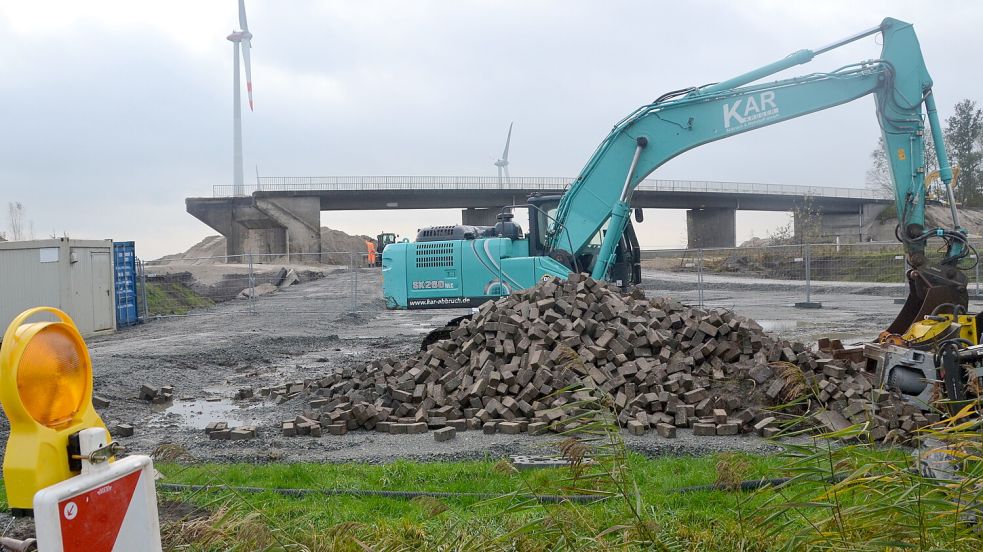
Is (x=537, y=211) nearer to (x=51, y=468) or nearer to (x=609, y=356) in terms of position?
(x=609, y=356)

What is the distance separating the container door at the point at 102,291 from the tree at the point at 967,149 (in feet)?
196

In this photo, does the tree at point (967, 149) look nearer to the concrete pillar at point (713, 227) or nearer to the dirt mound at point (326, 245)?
the concrete pillar at point (713, 227)

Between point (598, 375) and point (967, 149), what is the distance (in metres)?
65.3

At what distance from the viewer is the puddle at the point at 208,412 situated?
Answer: 9344 mm

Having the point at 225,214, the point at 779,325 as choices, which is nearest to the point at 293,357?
the point at 779,325

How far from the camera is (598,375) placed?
8273mm

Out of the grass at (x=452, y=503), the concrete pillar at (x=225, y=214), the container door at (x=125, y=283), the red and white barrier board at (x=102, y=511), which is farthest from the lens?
the concrete pillar at (x=225, y=214)

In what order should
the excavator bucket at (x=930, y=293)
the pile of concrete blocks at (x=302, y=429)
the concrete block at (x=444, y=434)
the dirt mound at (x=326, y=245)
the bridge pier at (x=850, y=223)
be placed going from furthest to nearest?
the dirt mound at (x=326, y=245)
the bridge pier at (x=850, y=223)
the excavator bucket at (x=930, y=293)
the pile of concrete blocks at (x=302, y=429)
the concrete block at (x=444, y=434)

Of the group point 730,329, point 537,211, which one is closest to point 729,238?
point 537,211

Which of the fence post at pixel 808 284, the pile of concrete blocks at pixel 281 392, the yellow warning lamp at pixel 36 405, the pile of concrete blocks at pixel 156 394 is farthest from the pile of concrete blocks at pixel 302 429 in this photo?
the fence post at pixel 808 284

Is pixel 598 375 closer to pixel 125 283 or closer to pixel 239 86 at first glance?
pixel 125 283

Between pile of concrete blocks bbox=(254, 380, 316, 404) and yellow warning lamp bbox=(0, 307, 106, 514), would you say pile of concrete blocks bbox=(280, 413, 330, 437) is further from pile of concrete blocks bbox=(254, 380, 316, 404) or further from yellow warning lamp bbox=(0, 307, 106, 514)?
yellow warning lamp bbox=(0, 307, 106, 514)

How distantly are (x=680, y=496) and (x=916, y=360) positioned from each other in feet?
11.6

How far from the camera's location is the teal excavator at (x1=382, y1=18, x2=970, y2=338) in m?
10.2
